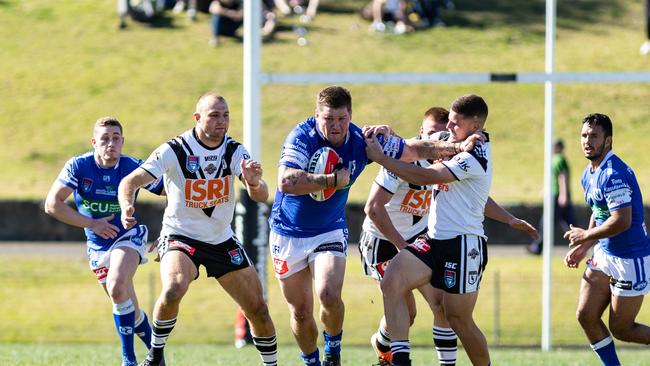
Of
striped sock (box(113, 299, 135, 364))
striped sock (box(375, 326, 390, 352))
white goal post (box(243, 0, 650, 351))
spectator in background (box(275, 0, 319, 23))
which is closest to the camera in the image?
striped sock (box(113, 299, 135, 364))

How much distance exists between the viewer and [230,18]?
2914 centimetres

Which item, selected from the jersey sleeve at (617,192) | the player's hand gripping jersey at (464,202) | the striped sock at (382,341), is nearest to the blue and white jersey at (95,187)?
the striped sock at (382,341)

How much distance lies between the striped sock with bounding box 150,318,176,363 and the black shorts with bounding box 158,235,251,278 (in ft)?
1.59

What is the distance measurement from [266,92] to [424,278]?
2159cm

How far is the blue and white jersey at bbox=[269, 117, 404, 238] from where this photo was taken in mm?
8609

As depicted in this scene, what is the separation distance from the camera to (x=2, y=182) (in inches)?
1025

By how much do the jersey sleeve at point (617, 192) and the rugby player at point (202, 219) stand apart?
106 inches

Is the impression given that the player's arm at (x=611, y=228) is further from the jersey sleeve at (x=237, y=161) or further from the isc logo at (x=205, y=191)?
the isc logo at (x=205, y=191)

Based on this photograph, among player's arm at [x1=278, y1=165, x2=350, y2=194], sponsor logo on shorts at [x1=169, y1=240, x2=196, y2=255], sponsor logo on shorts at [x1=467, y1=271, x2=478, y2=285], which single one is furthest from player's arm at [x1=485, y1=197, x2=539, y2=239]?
sponsor logo on shorts at [x1=169, y1=240, x2=196, y2=255]

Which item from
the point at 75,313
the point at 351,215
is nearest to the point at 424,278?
the point at 75,313

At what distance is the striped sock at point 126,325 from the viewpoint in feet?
30.7

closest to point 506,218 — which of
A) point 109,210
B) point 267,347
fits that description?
point 267,347

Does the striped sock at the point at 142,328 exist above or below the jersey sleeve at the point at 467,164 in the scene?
below

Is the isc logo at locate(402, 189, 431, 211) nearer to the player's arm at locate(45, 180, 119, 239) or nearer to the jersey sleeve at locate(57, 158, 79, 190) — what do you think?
the player's arm at locate(45, 180, 119, 239)
